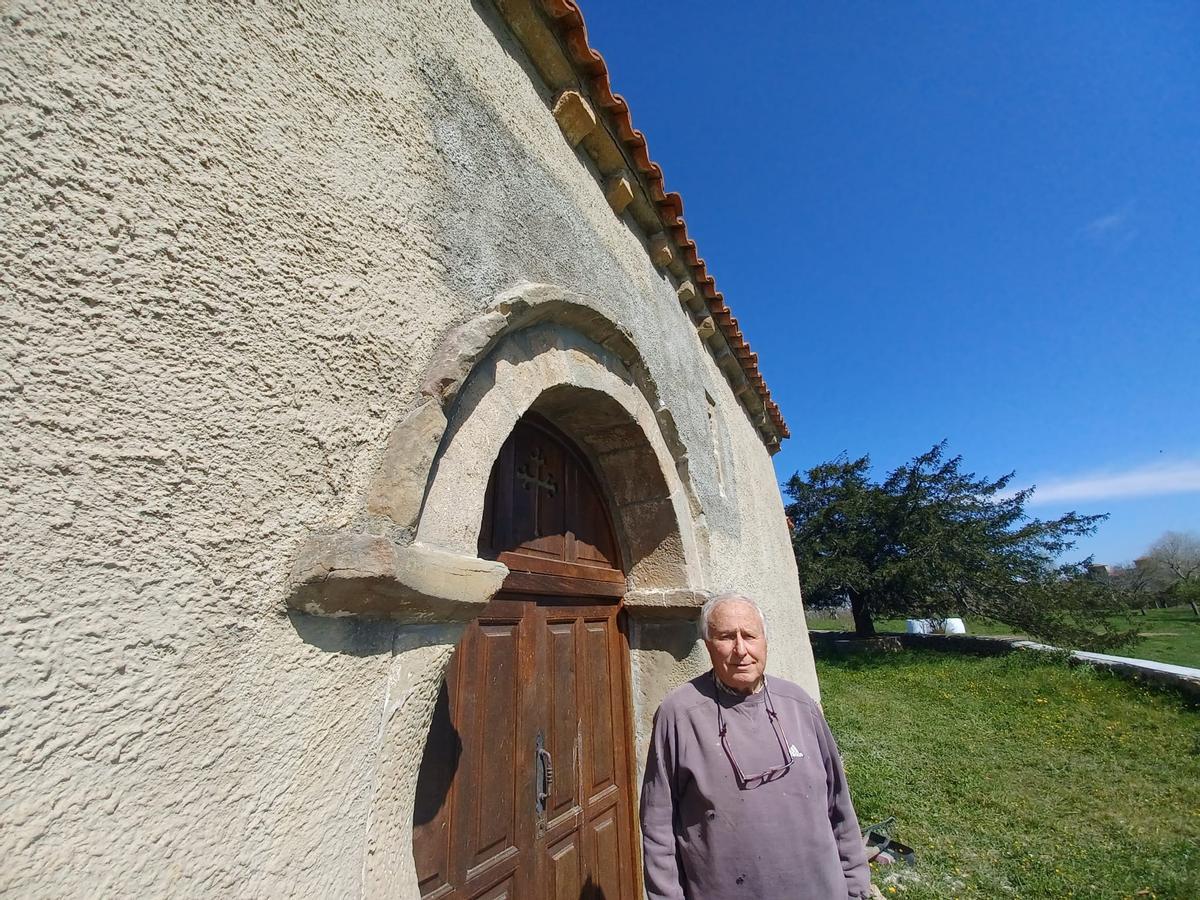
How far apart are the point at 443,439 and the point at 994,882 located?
15.2 feet

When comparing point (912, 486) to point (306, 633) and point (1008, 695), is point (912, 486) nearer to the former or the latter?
point (1008, 695)

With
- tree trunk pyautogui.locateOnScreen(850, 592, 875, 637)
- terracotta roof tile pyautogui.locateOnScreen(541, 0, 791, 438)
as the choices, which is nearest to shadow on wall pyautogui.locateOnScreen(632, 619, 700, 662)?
terracotta roof tile pyautogui.locateOnScreen(541, 0, 791, 438)

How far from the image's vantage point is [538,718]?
2059 millimetres

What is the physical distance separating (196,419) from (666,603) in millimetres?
2063

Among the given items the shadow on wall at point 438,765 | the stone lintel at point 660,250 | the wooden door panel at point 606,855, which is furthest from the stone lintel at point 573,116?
the wooden door panel at point 606,855

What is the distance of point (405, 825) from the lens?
109cm

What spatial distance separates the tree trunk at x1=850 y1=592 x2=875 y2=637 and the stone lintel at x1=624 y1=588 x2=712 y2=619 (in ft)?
51.5

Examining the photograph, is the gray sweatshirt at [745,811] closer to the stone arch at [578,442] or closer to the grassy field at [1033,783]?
the stone arch at [578,442]

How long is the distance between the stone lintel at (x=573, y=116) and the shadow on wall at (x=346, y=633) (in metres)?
2.17

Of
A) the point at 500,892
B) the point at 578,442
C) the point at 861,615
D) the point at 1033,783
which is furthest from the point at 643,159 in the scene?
the point at 861,615

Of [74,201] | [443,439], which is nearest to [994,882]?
[443,439]

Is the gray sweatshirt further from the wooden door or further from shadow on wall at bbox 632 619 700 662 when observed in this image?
shadow on wall at bbox 632 619 700 662

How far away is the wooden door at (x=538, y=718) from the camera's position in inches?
65.8

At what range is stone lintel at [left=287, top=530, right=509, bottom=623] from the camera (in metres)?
0.97
